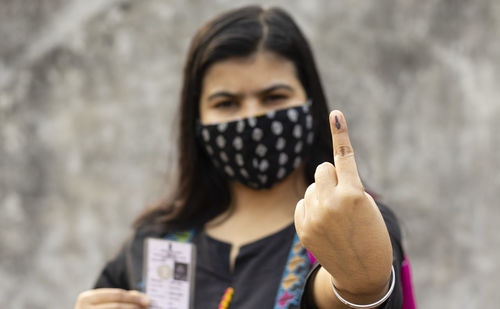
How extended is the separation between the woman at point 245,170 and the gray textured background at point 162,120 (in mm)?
724

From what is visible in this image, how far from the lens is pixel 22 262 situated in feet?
7.98

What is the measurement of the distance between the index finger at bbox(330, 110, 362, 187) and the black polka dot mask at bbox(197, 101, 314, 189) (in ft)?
1.79

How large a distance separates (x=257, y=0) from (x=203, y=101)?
3.22 feet

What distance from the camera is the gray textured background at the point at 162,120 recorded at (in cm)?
Result: 218

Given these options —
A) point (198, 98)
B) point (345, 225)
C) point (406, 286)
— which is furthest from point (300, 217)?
point (198, 98)

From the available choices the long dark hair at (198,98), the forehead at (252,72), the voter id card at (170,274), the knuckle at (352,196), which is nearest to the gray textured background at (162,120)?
the long dark hair at (198,98)

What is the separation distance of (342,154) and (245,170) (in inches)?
24.8

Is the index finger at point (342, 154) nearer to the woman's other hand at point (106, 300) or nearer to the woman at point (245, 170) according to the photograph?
the woman at point (245, 170)

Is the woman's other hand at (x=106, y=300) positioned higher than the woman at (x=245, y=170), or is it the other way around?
the woman at (x=245, y=170)

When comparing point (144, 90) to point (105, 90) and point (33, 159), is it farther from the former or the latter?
point (33, 159)

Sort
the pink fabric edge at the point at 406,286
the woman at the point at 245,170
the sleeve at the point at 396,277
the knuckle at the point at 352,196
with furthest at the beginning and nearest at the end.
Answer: the woman at the point at 245,170 → the pink fabric edge at the point at 406,286 → the sleeve at the point at 396,277 → the knuckle at the point at 352,196

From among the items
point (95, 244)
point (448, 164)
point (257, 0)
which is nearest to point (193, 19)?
point (257, 0)

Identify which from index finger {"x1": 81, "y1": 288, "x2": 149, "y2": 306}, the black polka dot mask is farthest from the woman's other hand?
the black polka dot mask

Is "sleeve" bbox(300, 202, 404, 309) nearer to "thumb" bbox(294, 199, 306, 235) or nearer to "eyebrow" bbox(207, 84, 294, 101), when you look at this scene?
"thumb" bbox(294, 199, 306, 235)
